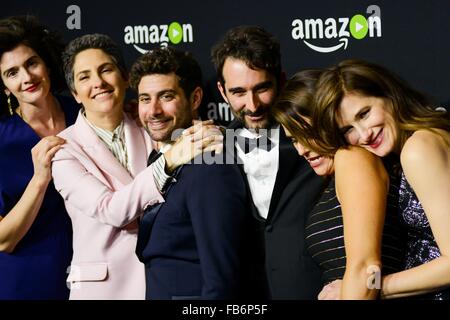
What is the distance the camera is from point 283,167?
2703mm

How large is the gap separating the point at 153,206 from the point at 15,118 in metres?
0.68

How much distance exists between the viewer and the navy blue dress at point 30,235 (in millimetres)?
3055

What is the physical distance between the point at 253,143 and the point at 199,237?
0.38 m

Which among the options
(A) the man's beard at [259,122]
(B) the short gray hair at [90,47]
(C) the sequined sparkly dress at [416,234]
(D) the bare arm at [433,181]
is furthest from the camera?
(B) the short gray hair at [90,47]

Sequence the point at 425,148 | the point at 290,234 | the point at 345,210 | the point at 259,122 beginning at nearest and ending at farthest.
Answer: the point at 425,148
the point at 345,210
the point at 290,234
the point at 259,122

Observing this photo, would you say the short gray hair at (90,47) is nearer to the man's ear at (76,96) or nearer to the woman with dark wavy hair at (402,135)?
the man's ear at (76,96)

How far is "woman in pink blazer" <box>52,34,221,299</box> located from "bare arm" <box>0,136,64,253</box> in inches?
1.4

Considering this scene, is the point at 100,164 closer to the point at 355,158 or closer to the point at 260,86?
the point at 260,86

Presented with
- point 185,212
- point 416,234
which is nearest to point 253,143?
point 185,212

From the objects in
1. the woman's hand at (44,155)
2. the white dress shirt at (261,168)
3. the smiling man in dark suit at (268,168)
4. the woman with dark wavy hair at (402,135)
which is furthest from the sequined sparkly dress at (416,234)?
the woman's hand at (44,155)

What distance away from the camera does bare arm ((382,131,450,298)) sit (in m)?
2.26

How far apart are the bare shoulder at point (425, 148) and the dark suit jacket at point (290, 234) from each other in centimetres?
42

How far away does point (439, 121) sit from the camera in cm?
233

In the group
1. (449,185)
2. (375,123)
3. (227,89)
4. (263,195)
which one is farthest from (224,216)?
(449,185)
